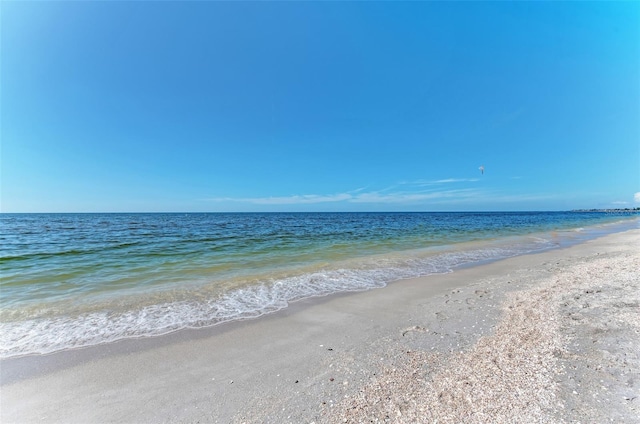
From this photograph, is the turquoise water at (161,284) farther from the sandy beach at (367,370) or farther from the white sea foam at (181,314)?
the sandy beach at (367,370)

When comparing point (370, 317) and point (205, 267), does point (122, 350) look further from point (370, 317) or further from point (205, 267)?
point (205, 267)

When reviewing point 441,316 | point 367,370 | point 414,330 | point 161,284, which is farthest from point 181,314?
point 441,316

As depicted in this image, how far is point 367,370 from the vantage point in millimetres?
3387

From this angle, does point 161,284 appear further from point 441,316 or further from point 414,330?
point 441,316

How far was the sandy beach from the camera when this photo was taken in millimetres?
2646

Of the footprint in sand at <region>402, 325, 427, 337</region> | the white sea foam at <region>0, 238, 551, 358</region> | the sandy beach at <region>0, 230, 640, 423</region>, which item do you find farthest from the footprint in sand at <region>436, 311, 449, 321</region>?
the white sea foam at <region>0, 238, 551, 358</region>

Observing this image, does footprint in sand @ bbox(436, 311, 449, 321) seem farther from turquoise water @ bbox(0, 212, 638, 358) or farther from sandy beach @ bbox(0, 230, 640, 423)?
turquoise water @ bbox(0, 212, 638, 358)

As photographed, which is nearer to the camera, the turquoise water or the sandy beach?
the sandy beach

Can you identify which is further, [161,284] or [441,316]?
[161,284]

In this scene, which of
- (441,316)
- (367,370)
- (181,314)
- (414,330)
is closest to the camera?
(367,370)

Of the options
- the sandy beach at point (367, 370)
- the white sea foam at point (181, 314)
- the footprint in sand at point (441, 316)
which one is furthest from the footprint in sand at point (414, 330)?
the white sea foam at point (181, 314)

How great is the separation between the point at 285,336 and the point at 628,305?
634cm

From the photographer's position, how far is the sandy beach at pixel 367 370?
104 inches

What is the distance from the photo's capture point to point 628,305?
494 cm
